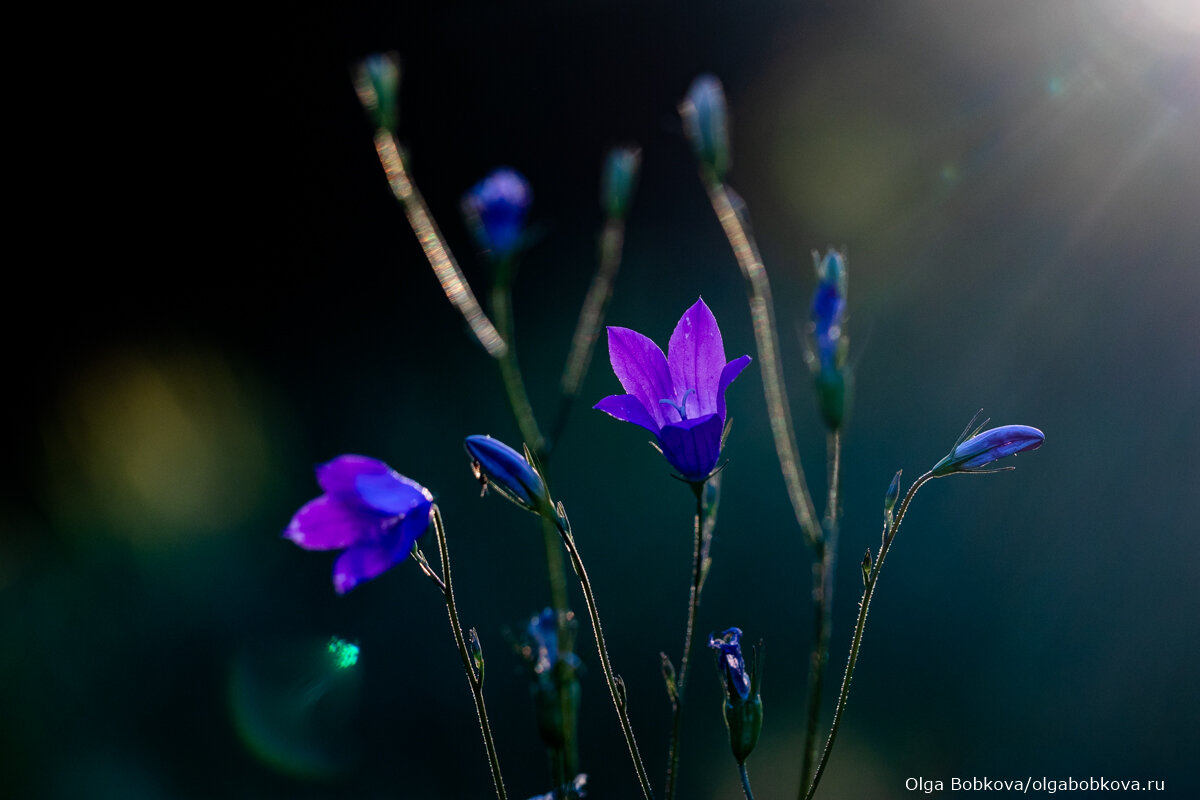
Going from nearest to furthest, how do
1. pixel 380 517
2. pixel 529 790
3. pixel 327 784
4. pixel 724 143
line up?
pixel 724 143, pixel 380 517, pixel 327 784, pixel 529 790

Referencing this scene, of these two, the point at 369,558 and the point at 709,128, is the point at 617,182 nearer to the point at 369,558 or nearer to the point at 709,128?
the point at 709,128

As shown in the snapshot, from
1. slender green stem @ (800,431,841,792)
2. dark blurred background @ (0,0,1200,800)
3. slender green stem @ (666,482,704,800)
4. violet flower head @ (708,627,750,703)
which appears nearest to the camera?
slender green stem @ (800,431,841,792)

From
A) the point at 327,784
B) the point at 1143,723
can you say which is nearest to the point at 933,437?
the point at 1143,723

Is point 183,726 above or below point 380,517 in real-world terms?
below

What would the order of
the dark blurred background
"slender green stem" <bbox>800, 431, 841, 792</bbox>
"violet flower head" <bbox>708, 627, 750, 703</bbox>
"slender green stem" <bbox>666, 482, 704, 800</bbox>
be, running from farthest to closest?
the dark blurred background, "violet flower head" <bbox>708, 627, 750, 703</bbox>, "slender green stem" <bbox>666, 482, 704, 800</bbox>, "slender green stem" <bbox>800, 431, 841, 792</bbox>

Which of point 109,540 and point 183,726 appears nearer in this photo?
point 183,726

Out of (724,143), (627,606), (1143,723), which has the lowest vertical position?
(1143,723)

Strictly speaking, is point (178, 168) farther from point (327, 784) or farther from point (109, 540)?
point (327, 784)

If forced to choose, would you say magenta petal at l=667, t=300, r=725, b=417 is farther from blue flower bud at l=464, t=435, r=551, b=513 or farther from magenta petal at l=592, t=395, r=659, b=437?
blue flower bud at l=464, t=435, r=551, b=513

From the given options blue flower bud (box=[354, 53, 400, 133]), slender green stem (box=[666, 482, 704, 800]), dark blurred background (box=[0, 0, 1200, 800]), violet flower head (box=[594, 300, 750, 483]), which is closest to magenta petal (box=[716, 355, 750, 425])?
violet flower head (box=[594, 300, 750, 483])
